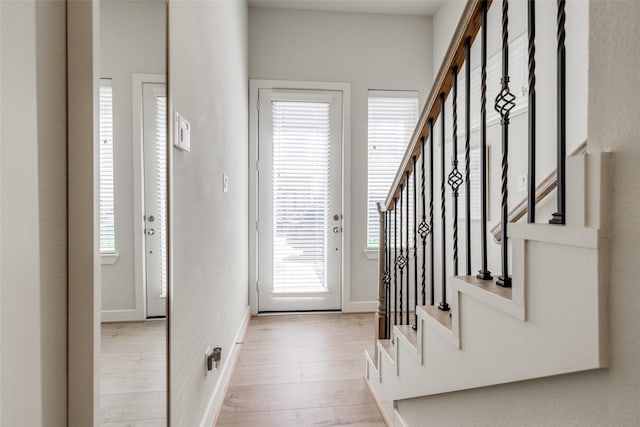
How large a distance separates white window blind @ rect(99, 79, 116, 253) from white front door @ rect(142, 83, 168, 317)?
0.59ft

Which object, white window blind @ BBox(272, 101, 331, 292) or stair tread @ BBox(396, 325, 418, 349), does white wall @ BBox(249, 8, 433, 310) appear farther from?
stair tread @ BBox(396, 325, 418, 349)

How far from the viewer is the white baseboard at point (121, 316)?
0.71 m

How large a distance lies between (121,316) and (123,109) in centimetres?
47

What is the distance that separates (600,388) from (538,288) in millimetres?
191

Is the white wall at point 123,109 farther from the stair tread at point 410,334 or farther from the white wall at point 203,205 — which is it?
the stair tread at point 410,334

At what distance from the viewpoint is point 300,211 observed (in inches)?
143

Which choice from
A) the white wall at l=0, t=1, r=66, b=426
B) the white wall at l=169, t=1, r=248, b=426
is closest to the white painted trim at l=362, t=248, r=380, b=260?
the white wall at l=169, t=1, r=248, b=426

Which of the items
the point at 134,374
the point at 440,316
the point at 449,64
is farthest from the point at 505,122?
the point at 134,374

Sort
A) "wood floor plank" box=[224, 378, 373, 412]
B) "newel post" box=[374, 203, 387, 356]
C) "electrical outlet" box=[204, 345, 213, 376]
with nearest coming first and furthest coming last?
"electrical outlet" box=[204, 345, 213, 376], "wood floor plank" box=[224, 378, 373, 412], "newel post" box=[374, 203, 387, 356]

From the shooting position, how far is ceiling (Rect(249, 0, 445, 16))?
344cm

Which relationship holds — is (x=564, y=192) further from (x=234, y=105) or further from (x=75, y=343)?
(x=234, y=105)

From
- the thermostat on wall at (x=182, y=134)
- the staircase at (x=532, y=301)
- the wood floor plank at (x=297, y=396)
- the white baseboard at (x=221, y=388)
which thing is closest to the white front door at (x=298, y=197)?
the white baseboard at (x=221, y=388)

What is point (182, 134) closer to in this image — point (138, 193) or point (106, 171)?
point (138, 193)

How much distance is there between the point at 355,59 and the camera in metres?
3.66
